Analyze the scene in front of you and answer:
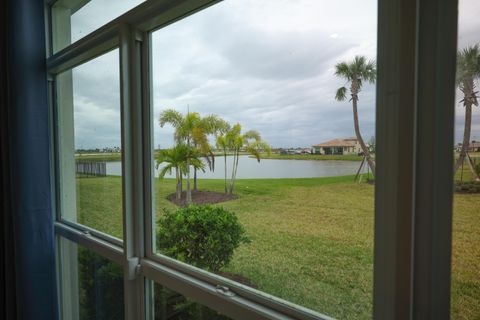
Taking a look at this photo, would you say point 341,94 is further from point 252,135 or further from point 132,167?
point 132,167

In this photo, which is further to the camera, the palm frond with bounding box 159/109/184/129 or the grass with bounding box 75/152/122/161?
the grass with bounding box 75/152/122/161

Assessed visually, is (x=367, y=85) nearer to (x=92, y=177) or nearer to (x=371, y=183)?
(x=371, y=183)

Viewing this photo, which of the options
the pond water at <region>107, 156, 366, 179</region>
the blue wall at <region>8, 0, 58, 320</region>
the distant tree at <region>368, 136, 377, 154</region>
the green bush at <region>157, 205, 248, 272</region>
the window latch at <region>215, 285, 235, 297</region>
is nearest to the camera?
the distant tree at <region>368, 136, 377, 154</region>

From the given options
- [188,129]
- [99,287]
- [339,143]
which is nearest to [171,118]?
[188,129]

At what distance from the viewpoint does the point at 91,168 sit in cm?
181

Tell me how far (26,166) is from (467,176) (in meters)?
1.95

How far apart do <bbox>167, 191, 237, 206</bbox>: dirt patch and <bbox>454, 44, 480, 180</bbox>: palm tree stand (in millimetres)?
742

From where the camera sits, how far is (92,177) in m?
1.81

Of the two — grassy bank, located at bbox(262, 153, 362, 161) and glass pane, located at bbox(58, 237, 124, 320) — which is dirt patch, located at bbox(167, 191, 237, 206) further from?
glass pane, located at bbox(58, 237, 124, 320)

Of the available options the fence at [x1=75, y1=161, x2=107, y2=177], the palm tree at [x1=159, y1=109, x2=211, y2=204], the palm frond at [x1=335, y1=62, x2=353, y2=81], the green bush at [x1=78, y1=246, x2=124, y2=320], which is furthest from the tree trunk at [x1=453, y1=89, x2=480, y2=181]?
the fence at [x1=75, y1=161, x2=107, y2=177]

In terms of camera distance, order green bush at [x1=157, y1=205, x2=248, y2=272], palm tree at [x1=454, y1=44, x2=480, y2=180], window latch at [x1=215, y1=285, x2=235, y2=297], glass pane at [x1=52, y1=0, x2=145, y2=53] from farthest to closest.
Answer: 1. glass pane at [x1=52, y1=0, x2=145, y2=53]
2. green bush at [x1=157, y1=205, x2=248, y2=272]
3. window latch at [x1=215, y1=285, x2=235, y2=297]
4. palm tree at [x1=454, y1=44, x2=480, y2=180]

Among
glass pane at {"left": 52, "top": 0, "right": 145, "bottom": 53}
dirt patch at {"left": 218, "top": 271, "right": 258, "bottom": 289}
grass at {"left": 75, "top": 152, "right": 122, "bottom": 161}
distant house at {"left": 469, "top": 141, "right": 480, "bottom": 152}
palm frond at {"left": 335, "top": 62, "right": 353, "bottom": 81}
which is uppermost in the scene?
glass pane at {"left": 52, "top": 0, "right": 145, "bottom": 53}

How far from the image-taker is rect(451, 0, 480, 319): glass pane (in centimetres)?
61

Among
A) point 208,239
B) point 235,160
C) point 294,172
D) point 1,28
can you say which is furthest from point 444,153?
point 1,28
